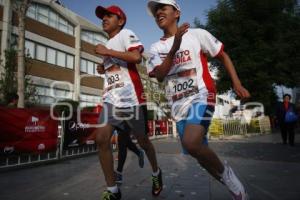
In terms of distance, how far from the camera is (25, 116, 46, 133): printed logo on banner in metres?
7.52

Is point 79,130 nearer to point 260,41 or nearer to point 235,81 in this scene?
point 235,81

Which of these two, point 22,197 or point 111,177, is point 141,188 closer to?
point 111,177

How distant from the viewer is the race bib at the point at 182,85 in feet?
11.1

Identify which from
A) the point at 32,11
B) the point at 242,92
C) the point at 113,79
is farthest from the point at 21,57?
the point at 32,11

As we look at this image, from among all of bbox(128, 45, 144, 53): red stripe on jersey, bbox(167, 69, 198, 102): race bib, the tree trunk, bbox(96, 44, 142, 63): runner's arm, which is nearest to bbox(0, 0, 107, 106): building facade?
the tree trunk

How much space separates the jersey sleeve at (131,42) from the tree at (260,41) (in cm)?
2354

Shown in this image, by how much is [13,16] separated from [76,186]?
75.5ft

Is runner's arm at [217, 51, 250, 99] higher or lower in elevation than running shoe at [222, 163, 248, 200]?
higher

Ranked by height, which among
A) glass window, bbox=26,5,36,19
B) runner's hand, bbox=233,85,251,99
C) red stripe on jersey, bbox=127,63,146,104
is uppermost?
glass window, bbox=26,5,36,19

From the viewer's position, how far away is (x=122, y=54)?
3.76m

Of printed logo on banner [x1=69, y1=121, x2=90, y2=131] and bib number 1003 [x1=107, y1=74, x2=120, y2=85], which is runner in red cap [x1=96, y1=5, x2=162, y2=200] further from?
printed logo on banner [x1=69, y1=121, x2=90, y2=131]

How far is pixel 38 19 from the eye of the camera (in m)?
28.6

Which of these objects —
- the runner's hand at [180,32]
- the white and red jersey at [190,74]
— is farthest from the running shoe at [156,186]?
the runner's hand at [180,32]

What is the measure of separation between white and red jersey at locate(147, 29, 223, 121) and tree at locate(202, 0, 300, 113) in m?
23.8
